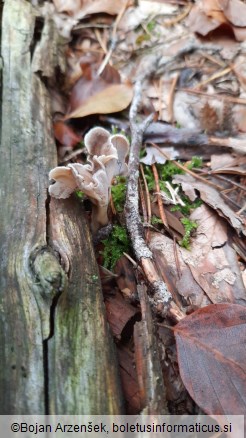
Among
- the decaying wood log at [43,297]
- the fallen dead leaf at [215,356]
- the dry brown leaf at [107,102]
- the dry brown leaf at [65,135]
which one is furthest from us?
the dry brown leaf at [107,102]

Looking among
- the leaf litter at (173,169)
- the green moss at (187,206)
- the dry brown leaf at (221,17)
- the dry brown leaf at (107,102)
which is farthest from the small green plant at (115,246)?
the dry brown leaf at (221,17)

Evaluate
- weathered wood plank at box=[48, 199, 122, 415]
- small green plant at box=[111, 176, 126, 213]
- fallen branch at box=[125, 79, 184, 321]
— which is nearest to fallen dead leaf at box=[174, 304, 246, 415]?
fallen branch at box=[125, 79, 184, 321]

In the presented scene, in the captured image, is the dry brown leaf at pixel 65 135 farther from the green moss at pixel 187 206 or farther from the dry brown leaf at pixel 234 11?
the dry brown leaf at pixel 234 11

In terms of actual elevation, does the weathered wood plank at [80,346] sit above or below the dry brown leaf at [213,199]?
below

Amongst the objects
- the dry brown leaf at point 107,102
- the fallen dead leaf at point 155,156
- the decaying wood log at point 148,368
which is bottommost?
the decaying wood log at point 148,368

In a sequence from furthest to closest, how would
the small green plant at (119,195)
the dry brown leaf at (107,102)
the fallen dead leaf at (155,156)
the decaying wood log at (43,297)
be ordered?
1. the dry brown leaf at (107,102)
2. the fallen dead leaf at (155,156)
3. the small green plant at (119,195)
4. the decaying wood log at (43,297)

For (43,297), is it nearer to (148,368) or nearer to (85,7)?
(148,368)
